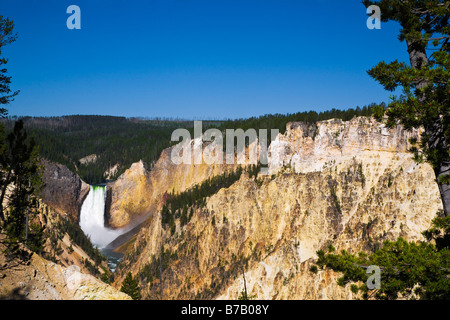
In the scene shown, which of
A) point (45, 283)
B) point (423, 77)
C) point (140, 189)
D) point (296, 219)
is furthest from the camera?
point (140, 189)

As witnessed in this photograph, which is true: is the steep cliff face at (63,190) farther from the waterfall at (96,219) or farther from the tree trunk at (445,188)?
the tree trunk at (445,188)

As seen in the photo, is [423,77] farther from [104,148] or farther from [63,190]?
[104,148]

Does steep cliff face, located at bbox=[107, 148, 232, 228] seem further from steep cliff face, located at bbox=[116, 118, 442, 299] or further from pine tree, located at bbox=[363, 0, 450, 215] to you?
pine tree, located at bbox=[363, 0, 450, 215]

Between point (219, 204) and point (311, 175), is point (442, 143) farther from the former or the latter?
point (219, 204)

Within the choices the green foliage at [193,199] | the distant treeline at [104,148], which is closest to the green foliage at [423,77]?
the green foliage at [193,199]

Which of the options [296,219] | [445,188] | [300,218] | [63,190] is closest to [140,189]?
[63,190]

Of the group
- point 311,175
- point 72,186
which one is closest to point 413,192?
point 311,175
